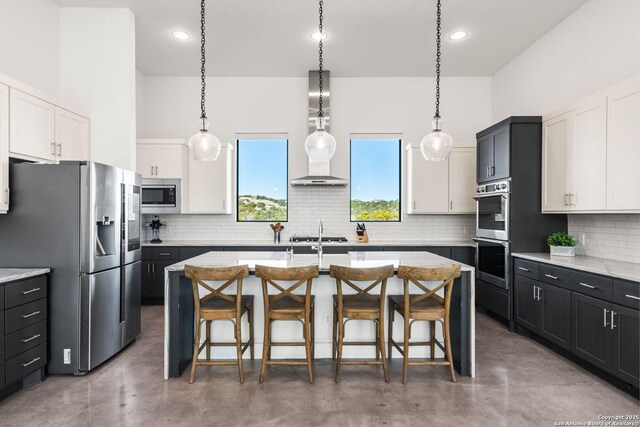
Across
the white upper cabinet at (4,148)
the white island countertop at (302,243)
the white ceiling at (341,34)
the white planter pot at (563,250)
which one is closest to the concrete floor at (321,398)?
the white planter pot at (563,250)

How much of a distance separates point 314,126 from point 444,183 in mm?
2153

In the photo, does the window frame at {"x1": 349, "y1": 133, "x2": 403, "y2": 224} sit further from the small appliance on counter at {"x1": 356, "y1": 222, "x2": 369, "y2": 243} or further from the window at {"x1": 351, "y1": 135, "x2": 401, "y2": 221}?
the small appliance on counter at {"x1": 356, "y1": 222, "x2": 369, "y2": 243}

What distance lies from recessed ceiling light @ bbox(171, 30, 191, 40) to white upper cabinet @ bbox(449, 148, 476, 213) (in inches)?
157

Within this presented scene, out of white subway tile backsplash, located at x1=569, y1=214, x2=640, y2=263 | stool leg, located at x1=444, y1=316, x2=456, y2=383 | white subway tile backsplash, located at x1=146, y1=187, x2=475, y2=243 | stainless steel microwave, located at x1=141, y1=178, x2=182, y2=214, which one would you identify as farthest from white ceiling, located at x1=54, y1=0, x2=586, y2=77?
stool leg, located at x1=444, y1=316, x2=456, y2=383

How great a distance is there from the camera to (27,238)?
2943 mm

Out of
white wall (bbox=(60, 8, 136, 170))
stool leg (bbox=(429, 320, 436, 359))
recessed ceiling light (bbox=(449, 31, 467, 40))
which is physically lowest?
stool leg (bbox=(429, 320, 436, 359))

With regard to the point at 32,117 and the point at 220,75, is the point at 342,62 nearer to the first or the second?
the point at 220,75

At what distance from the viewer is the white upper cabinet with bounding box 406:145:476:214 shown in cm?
546

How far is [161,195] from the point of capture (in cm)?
527

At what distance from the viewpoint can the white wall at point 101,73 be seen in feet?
12.8

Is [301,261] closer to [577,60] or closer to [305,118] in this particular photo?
[305,118]

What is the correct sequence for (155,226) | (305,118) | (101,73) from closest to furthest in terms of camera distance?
(101,73)
(155,226)
(305,118)

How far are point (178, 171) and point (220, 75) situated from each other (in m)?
1.69

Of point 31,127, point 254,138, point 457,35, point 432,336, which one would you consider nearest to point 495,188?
point 457,35
